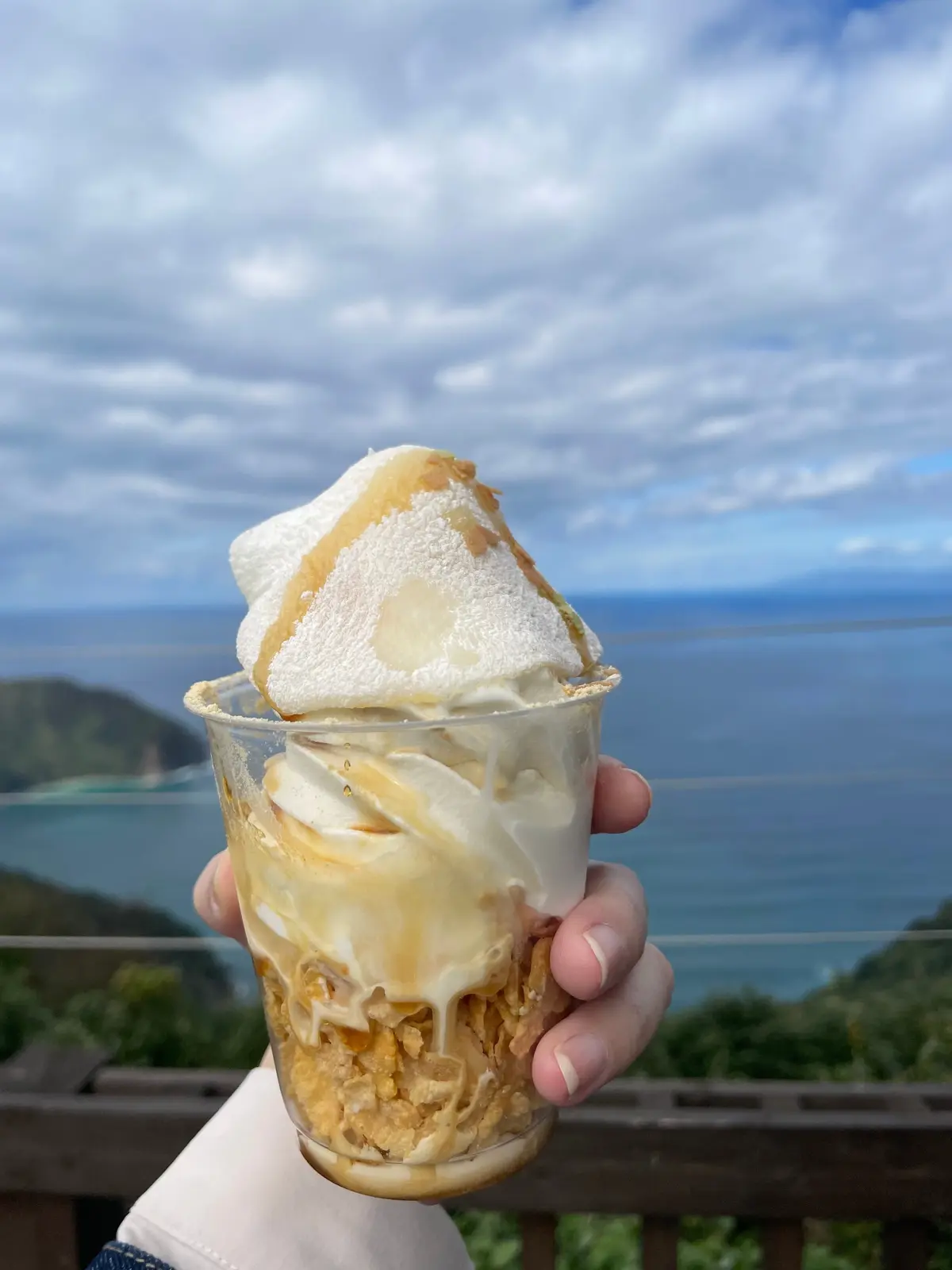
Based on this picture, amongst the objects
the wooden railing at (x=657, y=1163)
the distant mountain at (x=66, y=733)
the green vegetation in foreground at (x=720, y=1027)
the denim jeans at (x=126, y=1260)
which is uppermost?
the distant mountain at (x=66, y=733)

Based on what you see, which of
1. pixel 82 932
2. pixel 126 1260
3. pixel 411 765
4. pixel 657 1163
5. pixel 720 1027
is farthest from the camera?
pixel 82 932

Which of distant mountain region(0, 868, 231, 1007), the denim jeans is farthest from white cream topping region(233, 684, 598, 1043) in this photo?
distant mountain region(0, 868, 231, 1007)

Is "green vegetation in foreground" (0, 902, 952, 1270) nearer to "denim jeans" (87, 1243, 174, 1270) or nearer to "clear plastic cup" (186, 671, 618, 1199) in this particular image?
"denim jeans" (87, 1243, 174, 1270)

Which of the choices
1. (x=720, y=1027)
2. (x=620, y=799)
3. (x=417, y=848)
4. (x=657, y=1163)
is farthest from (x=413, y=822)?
(x=720, y=1027)

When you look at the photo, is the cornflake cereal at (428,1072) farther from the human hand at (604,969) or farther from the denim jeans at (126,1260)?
the denim jeans at (126,1260)

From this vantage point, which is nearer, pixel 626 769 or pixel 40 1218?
pixel 626 769

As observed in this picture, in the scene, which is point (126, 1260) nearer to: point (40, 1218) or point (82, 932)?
point (40, 1218)

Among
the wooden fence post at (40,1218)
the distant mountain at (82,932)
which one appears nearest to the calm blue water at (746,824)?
the distant mountain at (82,932)
